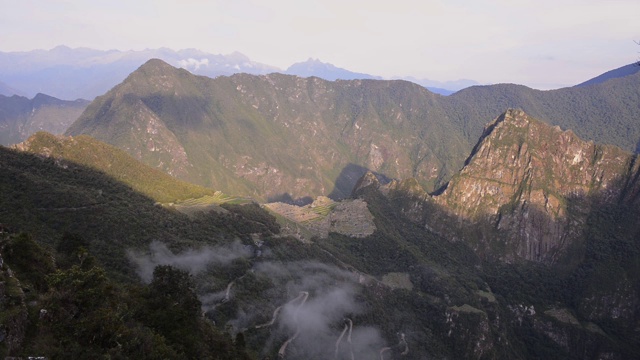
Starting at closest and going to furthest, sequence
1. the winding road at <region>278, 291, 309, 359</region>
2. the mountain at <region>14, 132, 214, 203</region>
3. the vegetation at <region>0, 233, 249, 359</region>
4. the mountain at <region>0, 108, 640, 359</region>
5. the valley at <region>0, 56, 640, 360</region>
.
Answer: the vegetation at <region>0, 233, 249, 359</region>, the valley at <region>0, 56, 640, 360</region>, the mountain at <region>0, 108, 640, 359</region>, the winding road at <region>278, 291, 309, 359</region>, the mountain at <region>14, 132, 214, 203</region>

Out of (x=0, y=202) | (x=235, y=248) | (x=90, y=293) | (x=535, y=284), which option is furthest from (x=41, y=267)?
(x=535, y=284)

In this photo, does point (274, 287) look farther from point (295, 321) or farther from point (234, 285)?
point (234, 285)

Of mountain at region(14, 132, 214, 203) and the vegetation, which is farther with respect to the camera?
mountain at region(14, 132, 214, 203)

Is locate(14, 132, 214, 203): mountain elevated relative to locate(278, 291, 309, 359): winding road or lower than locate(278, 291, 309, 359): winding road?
elevated

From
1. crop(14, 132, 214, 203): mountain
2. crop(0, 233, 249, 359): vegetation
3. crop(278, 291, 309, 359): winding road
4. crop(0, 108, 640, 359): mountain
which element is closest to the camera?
crop(0, 233, 249, 359): vegetation

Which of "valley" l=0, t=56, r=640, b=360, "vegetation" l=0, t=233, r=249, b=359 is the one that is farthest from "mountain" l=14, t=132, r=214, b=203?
"vegetation" l=0, t=233, r=249, b=359

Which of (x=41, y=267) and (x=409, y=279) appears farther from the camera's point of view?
(x=409, y=279)

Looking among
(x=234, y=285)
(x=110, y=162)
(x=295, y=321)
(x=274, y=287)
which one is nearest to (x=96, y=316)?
(x=234, y=285)

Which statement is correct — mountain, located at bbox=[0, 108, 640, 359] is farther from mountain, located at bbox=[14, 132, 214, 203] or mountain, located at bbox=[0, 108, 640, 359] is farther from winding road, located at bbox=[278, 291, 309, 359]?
mountain, located at bbox=[14, 132, 214, 203]

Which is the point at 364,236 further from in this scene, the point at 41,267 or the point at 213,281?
the point at 41,267

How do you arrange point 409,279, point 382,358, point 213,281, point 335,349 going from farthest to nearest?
point 409,279
point 382,358
point 335,349
point 213,281

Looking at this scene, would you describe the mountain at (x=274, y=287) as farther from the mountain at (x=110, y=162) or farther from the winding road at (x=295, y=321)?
the mountain at (x=110, y=162)
